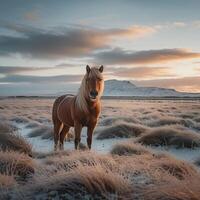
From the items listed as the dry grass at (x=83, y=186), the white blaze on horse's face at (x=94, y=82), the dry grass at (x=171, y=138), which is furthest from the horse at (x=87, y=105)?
the dry grass at (x=83, y=186)

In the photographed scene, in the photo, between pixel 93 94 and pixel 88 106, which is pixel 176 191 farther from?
pixel 88 106

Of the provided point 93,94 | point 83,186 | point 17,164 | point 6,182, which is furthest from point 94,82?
point 83,186

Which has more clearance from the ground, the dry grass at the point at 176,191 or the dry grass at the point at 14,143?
the dry grass at the point at 176,191

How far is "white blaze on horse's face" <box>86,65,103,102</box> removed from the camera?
912 cm

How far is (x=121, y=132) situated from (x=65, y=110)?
432 centimetres

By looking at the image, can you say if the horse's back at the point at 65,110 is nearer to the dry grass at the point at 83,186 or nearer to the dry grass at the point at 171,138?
the dry grass at the point at 171,138

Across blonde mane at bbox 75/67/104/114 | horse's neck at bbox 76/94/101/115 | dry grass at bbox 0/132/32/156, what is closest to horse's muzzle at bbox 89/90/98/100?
blonde mane at bbox 75/67/104/114

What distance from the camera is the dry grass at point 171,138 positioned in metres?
11.8

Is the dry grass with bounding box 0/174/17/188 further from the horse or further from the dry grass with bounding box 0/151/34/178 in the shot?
the horse

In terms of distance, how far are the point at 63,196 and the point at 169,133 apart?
318 inches

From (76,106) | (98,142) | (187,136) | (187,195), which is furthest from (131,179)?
(98,142)

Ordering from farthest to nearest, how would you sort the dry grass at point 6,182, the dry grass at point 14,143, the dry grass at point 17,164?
1. the dry grass at point 14,143
2. the dry grass at point 17,164
3. the dry grass at point 6,182

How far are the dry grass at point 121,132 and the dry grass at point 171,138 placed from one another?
80.8 inches

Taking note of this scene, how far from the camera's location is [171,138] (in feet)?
40.0
